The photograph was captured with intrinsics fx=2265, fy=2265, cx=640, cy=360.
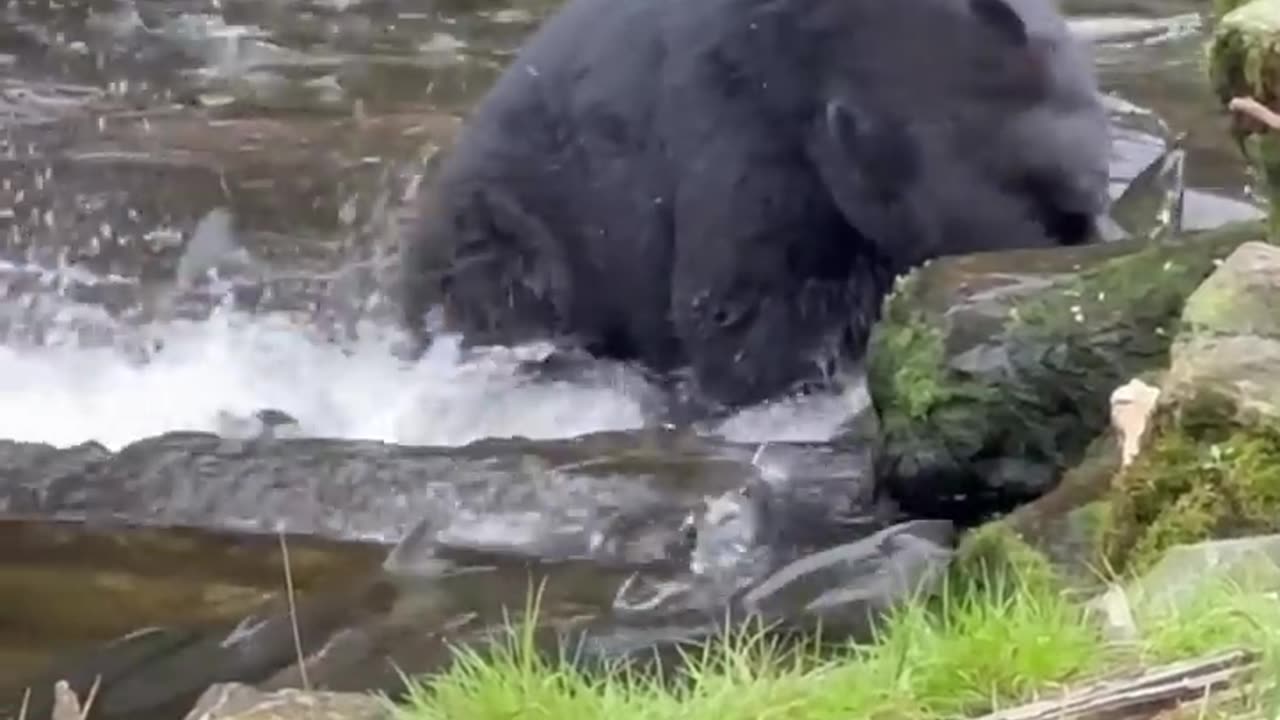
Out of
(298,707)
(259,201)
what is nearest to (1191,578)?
(298,707)

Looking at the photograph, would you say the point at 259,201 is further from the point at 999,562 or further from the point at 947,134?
the point at 999,562

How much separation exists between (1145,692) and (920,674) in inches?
12.3

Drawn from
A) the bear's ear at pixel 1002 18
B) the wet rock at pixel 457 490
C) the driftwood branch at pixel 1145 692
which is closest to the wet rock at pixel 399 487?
the wet rock at pixel 457 490

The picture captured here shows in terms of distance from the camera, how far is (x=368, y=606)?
4270 millimetres

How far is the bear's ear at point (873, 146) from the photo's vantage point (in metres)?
5.42

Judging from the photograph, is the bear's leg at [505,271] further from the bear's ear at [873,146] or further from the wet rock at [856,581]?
the wet rock at [856,581]

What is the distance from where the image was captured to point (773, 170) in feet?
18.2

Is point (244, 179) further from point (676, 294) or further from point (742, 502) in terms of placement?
point (742, 502)

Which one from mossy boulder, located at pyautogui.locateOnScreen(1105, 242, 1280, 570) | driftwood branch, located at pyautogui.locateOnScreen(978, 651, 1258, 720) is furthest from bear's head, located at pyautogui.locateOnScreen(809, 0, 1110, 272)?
driftwood branch, located at pyautogui.locateOnScreen(978, 651, 1258, 720)

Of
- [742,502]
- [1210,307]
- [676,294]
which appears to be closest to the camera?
[1210,307]

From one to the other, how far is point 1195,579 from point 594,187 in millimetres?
3181

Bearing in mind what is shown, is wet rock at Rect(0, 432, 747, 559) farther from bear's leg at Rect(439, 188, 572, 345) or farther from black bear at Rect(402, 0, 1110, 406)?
bear's leg at Rect(439, 188, 572, 345)

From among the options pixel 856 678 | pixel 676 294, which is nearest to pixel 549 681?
pixel 856 678

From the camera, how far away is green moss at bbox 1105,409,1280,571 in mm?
3391
